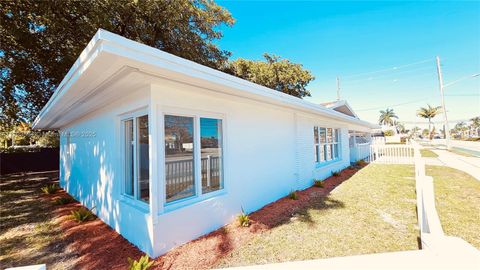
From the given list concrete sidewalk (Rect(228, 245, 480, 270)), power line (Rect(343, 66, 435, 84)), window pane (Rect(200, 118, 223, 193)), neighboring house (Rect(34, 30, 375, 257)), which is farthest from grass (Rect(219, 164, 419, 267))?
power line (Rect(343, 66, 435, 84))

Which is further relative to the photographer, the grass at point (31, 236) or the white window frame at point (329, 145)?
the white window frame at point (329, 145)

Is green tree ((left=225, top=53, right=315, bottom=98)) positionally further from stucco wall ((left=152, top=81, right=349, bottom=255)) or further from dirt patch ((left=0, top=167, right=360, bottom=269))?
dirt patch ((left=0, top=167, right=360, bottom=269))

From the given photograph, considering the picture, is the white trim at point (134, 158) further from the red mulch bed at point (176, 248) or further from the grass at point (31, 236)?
the grass at point (31, 236)

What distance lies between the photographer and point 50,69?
891cm

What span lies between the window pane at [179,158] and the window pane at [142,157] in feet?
1.33

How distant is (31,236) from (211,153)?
13.6ft

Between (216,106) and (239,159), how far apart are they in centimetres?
131

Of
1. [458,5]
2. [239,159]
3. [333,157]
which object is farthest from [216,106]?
[458,5]

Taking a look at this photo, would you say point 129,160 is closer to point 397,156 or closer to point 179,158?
point 179,158

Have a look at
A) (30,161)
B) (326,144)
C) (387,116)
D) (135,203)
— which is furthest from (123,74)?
(387,116)

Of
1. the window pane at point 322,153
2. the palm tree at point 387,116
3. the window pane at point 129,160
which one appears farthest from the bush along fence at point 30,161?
the palm tree at point 387,116

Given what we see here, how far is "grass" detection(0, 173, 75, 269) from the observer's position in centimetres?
348

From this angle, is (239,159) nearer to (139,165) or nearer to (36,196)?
(139,165)

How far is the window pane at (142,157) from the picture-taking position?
385cm
